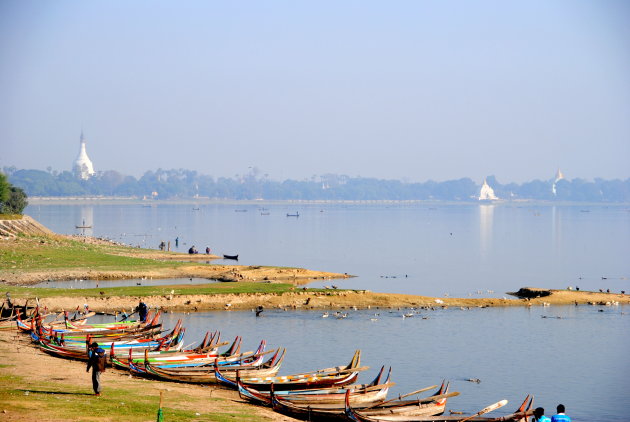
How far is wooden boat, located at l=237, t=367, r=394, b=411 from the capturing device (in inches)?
1101

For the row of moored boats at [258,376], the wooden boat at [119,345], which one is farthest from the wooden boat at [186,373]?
the wooden boat at [119,345]

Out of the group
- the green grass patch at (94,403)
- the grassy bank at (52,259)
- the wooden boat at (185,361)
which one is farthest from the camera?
the grassy bank at (52,259)

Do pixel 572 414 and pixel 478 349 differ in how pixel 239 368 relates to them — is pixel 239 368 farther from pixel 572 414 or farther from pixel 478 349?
pixel 478 349

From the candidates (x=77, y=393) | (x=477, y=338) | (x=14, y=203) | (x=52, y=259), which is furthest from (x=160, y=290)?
(x=14, y=203)

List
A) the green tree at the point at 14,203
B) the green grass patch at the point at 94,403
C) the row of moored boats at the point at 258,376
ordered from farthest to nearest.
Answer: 1. the green tree at the point at 14,203
2. the row of moored boats at the point at 258,376
3. the green grass patch at the point at 94,403

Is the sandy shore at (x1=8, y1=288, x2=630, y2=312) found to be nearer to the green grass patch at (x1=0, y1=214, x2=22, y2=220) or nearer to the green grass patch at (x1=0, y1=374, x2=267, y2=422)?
the green grass patch at (x1=0, y1=374, x2=267, y2=422)

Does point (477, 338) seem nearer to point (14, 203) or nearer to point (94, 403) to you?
point (94, 403)

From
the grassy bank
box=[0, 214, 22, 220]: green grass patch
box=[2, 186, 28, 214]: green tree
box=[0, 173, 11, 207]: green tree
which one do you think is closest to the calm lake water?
the grassy bank

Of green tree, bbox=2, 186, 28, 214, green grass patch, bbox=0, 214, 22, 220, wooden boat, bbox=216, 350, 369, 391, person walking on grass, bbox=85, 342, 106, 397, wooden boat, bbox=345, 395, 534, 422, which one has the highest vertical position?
green tree, bbox=2, 186, 28, 214

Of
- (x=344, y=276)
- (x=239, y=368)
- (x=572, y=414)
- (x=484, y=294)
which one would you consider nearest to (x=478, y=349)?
(x=572, y=414)

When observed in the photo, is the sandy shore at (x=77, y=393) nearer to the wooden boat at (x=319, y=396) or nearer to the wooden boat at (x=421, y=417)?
the wooden boat at (x=319, y=396)

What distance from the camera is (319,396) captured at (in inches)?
1115

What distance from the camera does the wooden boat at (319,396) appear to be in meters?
28.0

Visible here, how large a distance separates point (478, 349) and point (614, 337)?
30.9 feet
